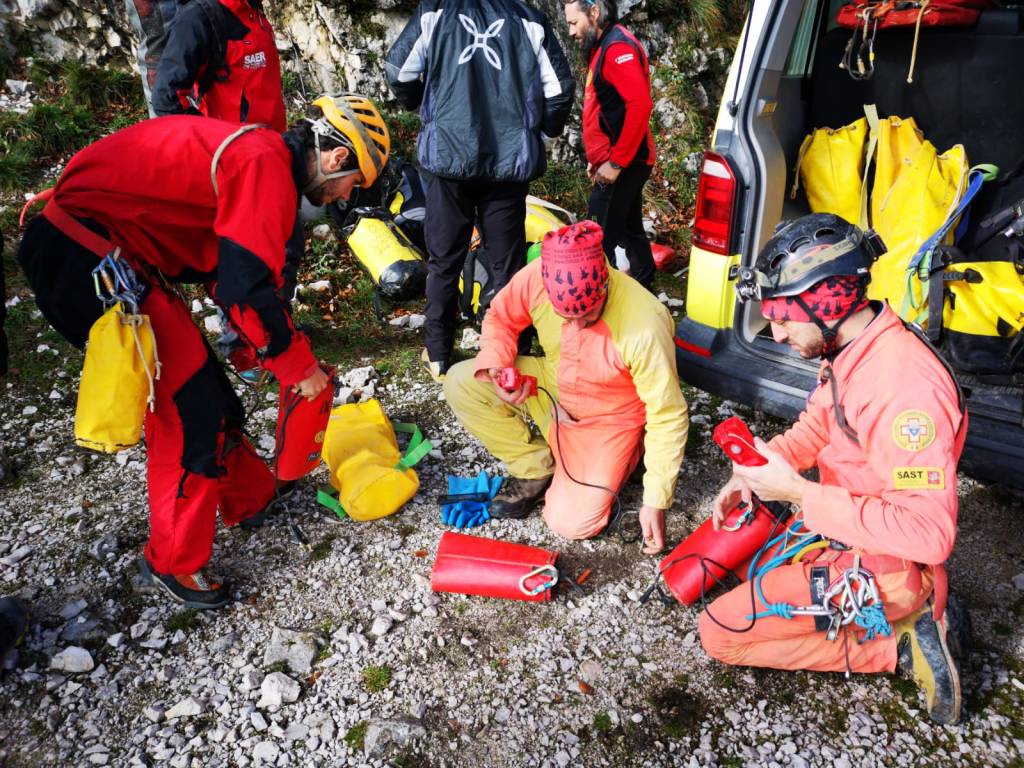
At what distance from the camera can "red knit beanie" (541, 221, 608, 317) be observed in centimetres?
292

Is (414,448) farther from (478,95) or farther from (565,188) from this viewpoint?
(565,188)

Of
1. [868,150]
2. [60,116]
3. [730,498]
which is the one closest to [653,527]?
[730,498]

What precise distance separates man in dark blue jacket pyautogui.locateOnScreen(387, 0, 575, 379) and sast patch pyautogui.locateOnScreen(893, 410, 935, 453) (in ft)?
8.45

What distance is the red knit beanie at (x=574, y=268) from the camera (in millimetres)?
2922

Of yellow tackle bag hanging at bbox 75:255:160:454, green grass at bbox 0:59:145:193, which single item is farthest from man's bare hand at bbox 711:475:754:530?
green grass at bbox 0:59:145:193

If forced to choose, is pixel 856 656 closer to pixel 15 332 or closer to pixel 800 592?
pixel 800 592

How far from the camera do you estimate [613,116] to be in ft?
15.4

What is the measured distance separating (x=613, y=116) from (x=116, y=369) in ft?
11.0

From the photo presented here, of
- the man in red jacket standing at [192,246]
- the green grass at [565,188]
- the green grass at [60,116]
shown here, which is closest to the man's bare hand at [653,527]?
the man in red jacket standing at [192,246]

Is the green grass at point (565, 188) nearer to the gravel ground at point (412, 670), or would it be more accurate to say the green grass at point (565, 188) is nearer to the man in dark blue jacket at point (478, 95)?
the man in dark blue jacket at point (478, 95)

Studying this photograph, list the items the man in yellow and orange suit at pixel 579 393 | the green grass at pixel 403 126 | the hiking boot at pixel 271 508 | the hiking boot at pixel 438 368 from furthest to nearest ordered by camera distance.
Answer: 1. the green grass at pixel 403 126
2. the hiking boot at pixel 438 368
3. the hiking boot at pixel 271 508
4. the man in yellow and orange suit at pixel 579 393

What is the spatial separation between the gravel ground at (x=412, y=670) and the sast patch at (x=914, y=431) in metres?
1.10

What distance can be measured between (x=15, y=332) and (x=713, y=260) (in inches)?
187

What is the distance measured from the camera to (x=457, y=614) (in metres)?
3.07
